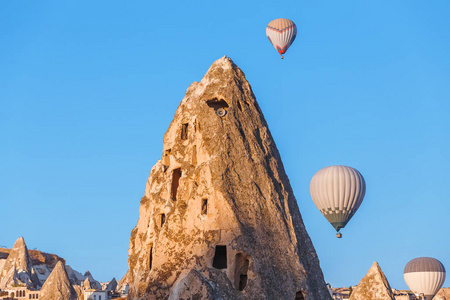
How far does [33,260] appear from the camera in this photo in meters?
86.5

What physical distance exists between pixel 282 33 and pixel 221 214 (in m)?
34.8

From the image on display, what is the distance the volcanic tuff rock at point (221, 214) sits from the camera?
105ft

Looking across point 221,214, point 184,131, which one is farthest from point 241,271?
point 184,131

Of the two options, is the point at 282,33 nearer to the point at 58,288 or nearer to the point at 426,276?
the point at 426,276

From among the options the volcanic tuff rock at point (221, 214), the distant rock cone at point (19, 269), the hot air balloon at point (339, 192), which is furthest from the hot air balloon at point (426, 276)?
the volcanic tuff rock at point (221, 214)

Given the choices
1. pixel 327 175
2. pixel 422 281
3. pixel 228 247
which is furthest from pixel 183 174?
pixel 422 281

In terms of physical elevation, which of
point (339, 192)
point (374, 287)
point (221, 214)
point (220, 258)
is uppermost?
point (339, 192)

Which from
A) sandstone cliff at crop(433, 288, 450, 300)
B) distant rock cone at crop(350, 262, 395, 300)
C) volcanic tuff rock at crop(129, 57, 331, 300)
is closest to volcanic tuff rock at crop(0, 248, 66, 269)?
sandstone cliff at crop(433, 288, 450, 300)

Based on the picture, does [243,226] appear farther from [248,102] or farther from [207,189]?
[248,102]

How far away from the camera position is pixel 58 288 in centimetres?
4938

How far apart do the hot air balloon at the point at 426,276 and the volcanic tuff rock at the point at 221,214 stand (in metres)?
37.1

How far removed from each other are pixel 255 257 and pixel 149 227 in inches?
202

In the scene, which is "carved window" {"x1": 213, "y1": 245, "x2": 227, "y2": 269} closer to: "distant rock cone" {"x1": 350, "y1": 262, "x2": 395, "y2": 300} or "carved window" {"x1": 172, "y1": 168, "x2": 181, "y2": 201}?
"carved window" {"x1": 172, "y1": 168, "x2": 181, "y2": 201}

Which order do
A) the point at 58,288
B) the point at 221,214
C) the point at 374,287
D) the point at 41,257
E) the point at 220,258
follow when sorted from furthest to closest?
the point at 41,257, the point at 58,288, the point at 374,287, the point at 220,258, the point at 221,214
